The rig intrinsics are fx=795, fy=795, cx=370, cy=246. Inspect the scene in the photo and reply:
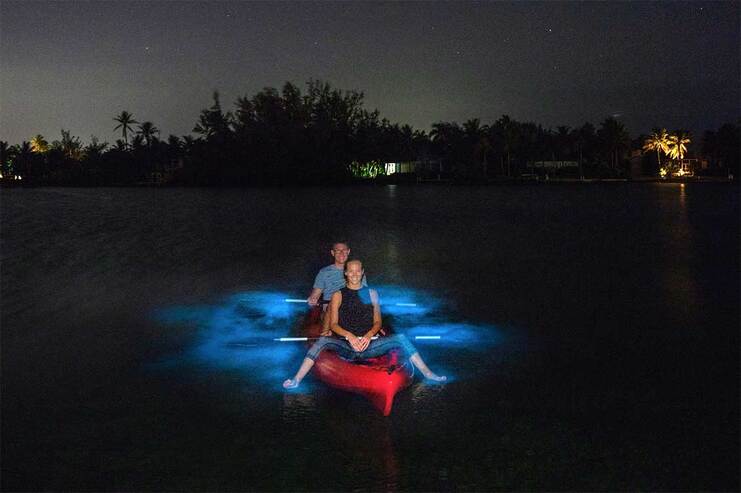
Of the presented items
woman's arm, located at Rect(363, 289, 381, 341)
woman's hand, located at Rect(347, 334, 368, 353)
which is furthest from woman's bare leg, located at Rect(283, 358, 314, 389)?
woman's arm, located at Rect(363, 289, 381, 341)

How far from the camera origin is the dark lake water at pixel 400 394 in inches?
255

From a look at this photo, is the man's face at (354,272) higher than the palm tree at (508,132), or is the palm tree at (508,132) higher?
the palm tree at (508,132)

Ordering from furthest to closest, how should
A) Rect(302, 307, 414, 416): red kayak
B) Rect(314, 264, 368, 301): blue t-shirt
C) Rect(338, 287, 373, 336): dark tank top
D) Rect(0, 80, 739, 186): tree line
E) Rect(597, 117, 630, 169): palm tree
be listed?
1. Rect(597, 117, 630, 169): palm tree
2. Rect(0, 80, 739, 186): tree line
3. Rect(314, 264, 368, 301): blue t-shirt
4. Rect(338, 287, 373, 336): dark tank top
5. Rect(302, 307, 414, 416): red kayak

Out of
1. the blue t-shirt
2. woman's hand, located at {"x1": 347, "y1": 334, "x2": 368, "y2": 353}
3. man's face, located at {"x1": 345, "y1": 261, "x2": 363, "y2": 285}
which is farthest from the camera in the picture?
the blue t-shirt

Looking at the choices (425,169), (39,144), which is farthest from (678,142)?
(39,144)

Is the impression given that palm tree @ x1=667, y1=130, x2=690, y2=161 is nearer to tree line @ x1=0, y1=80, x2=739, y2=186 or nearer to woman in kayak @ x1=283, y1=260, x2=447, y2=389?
tree line @ x1=0, y1=80, x2=739, y2=186

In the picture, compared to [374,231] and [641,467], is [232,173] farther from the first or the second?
[641,467]

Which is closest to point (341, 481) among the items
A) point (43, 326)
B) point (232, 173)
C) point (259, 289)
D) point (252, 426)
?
point (252, 426)

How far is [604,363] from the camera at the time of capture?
1031 cm

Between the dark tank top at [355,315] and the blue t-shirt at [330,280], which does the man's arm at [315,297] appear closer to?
the blue t-shirt at [330,280]

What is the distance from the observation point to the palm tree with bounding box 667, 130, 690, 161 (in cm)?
16088

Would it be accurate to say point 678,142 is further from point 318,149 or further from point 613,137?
point 318,149

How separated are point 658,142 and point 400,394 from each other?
164m

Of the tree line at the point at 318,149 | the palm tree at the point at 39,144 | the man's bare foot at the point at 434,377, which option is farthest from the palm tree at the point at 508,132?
the man's bare foot at the point at 434,377
